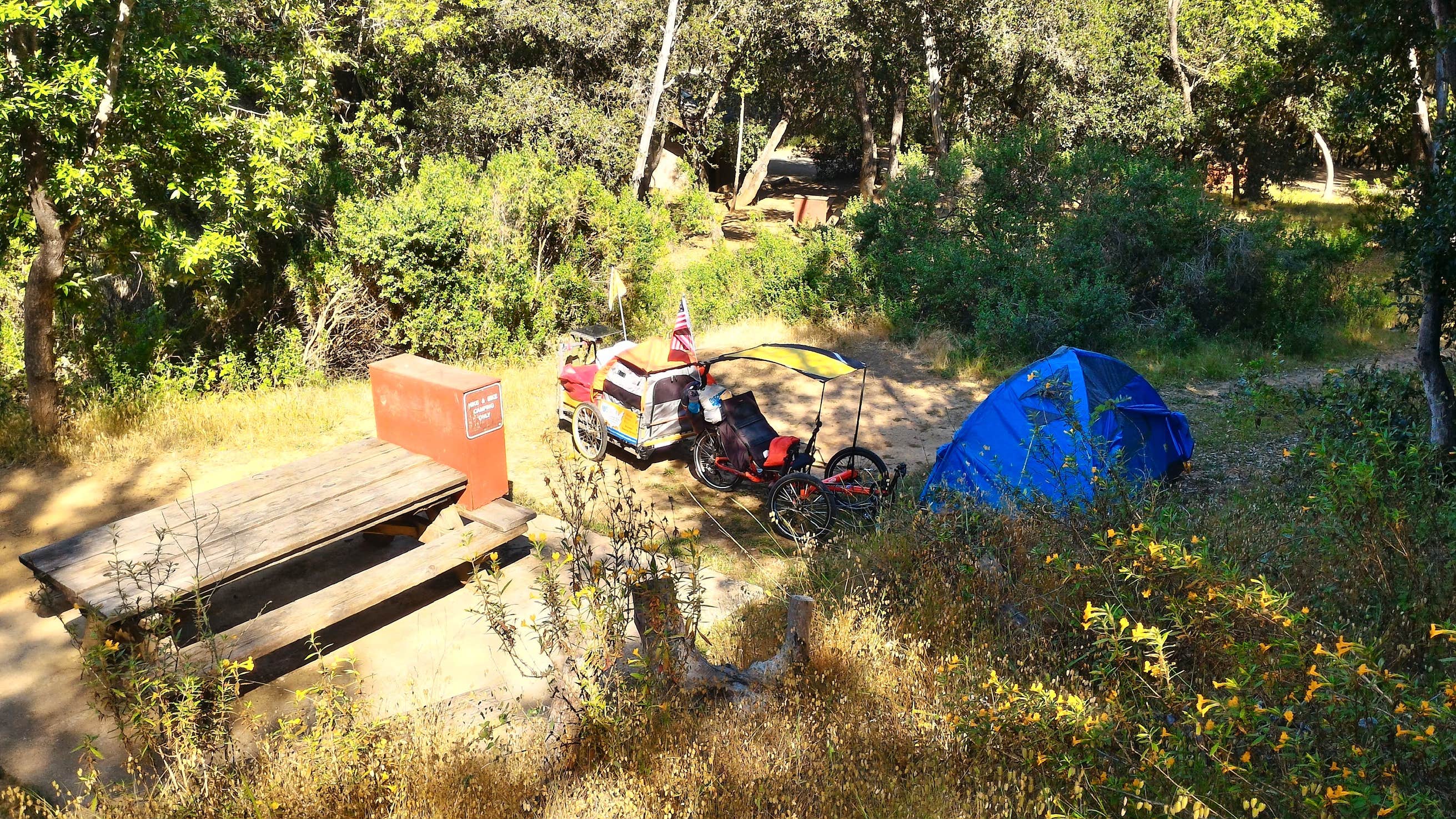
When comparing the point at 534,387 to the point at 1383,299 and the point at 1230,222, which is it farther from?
the point at 1383,299

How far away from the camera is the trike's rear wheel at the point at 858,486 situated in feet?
25.8

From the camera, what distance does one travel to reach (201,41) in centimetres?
1030

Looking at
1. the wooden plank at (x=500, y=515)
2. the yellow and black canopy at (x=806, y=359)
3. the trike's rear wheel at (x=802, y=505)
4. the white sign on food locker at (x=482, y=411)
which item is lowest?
the trike's rear wheel at (x=802, y=505)

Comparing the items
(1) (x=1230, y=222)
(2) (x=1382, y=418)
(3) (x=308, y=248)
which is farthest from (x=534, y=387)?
(1) (x=1230, y=222)

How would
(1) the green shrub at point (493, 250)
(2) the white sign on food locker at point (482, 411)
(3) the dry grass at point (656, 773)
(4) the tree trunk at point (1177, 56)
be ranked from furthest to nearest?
(4) the tree trunk at point (1177, 56) → (1) the green shrub at point (493, 250) → (2) the white sign on food locker at point (482, 411) → (3) the dry grass at point (656, 773)

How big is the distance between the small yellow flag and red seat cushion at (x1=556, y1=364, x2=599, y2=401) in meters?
2.32

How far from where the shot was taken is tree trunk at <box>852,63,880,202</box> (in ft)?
80.4

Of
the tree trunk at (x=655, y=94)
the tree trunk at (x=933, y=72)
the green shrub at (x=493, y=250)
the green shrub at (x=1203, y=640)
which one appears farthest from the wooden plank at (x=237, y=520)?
the tree trunk at (x=933, y=72)

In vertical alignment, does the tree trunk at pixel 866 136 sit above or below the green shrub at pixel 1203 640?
above

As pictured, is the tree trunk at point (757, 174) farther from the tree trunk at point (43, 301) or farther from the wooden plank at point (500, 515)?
the wooden plank at point (500, 515)

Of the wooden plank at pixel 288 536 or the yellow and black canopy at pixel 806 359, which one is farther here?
the yellow and black canopy at pixel 806 359

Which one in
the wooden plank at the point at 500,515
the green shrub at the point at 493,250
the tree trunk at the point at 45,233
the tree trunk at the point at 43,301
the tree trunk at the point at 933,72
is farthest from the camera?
the tree trunk at the point at 933,72

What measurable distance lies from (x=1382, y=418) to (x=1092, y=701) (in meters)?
4.59

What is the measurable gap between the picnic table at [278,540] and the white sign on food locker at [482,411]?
1.23ft
